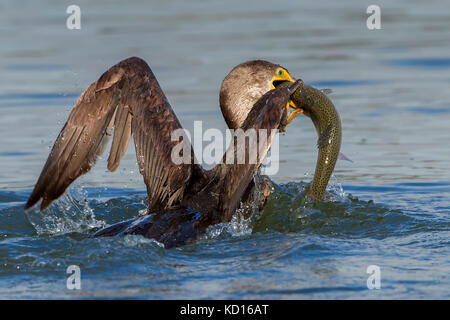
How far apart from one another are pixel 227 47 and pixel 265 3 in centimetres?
391

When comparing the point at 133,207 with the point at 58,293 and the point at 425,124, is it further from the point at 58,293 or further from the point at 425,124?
the point at 425,124

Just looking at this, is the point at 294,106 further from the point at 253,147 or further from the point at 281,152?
the point at 281,152

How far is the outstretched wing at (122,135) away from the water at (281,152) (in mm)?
490

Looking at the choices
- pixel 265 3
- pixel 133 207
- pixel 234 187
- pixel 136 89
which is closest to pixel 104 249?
pixel 234 187

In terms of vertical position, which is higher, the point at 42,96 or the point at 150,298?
the point at 42,96

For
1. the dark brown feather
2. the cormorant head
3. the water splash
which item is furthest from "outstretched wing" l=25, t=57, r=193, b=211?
the cormorant head

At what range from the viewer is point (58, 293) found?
17.3ft

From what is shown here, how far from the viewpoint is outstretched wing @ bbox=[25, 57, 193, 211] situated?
6613mm

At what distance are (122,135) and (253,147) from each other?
4.23 feet

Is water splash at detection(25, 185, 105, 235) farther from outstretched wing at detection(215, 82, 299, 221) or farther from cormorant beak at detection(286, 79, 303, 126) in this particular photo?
cormorant beak at detection(286, 79, 303, 126)

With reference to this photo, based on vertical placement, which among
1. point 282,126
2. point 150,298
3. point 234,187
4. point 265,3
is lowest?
point 150,298

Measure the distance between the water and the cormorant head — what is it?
90cm

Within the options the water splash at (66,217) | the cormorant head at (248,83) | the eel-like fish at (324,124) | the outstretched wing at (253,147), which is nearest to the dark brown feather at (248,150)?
the outstretched wing at (253,147)

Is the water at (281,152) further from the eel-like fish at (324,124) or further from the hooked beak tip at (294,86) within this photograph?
the hooked beak tip at (294,86)
